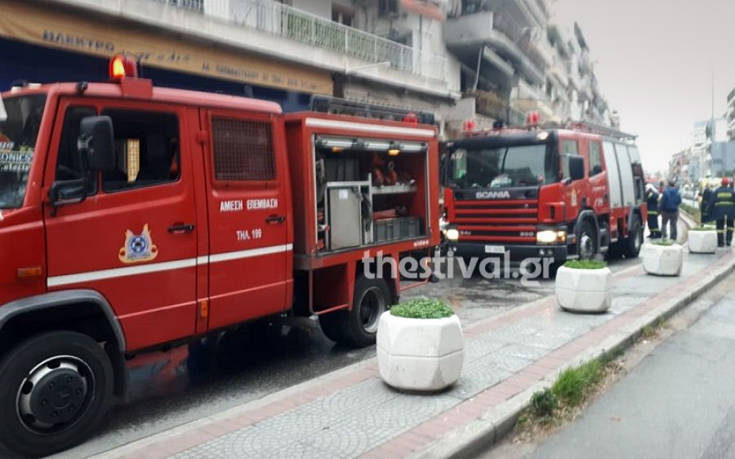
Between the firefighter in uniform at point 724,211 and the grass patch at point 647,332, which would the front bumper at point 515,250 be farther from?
the firefighter in uniform at point 724,211

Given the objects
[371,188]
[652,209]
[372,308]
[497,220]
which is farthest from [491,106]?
[372,308]

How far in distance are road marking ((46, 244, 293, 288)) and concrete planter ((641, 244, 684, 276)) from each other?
7922mm

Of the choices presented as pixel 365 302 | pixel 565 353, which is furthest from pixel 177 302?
pixel 565 353

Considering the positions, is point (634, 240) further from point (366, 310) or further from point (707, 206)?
point (366, 310)

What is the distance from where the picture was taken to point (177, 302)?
15.9 feet

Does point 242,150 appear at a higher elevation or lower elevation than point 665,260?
higher

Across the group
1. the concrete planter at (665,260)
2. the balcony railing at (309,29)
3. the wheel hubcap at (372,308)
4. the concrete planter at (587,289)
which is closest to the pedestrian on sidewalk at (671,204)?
the concrete planter at (665,260)

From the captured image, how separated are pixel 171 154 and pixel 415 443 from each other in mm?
2877

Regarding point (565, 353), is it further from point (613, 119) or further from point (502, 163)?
point (613, 119)

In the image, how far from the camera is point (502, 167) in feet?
38.1

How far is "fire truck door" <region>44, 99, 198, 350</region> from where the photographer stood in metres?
4.19

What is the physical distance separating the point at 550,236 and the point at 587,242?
1512mm

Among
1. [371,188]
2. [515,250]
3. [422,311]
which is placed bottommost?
[515,250]

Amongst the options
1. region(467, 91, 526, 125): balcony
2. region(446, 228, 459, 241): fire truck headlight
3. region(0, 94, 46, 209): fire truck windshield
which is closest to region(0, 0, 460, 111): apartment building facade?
region(467, 91, 526, 125): balcony
